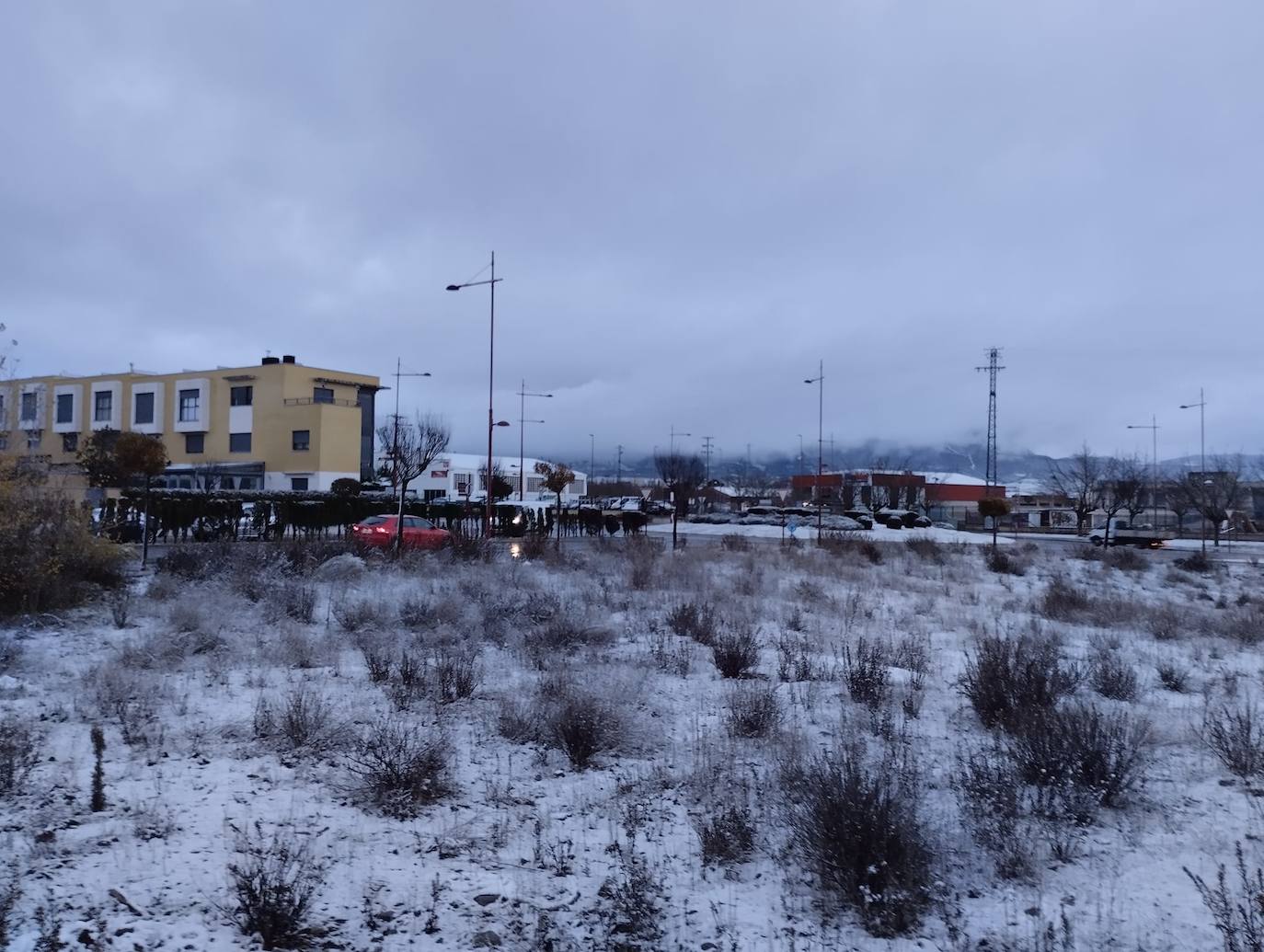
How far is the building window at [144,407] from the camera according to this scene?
59656 mm

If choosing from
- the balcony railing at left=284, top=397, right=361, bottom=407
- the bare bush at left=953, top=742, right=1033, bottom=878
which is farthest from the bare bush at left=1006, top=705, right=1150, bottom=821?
the balcony railing at left=284, top=397, right=361, bottom=407

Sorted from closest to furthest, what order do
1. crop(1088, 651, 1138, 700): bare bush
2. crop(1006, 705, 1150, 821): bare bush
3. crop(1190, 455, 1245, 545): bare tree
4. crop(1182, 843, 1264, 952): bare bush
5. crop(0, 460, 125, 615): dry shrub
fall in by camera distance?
crop(1182, 843, 1264, 952): bare bush → crop(1006, 705, 1150, 821): bare bush → crop(1088, 651, 1138, 700): bare bush → crop(0, 460, 125, 615): dry shrub → crop(1190, 455, 1245, 545): bare tree

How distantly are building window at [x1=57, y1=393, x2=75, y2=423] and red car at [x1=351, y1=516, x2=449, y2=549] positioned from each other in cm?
4895

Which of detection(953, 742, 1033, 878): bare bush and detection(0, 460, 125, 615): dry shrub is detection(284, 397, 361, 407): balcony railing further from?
detection(953, 742, 1033, 878): bare bush

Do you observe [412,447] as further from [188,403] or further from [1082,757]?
[1082,757]

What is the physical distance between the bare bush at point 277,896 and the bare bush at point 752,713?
3420 mm

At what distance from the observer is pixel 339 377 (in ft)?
195

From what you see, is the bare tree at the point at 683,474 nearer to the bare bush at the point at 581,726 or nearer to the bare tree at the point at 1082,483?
the bare tree at the point at 1082,483

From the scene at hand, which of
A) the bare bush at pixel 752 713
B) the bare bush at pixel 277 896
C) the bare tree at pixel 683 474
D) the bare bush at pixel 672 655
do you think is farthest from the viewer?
the bare tree at pixel 683 474

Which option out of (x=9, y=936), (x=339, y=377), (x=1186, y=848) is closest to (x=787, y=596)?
(x=1186, y=848)

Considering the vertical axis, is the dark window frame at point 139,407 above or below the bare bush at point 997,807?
above

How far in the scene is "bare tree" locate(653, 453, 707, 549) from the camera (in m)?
68.9

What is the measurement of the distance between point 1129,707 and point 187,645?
9.31 m

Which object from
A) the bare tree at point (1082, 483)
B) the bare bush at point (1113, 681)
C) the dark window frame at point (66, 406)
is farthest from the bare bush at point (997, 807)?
the dark window frame at point (66, 406)
